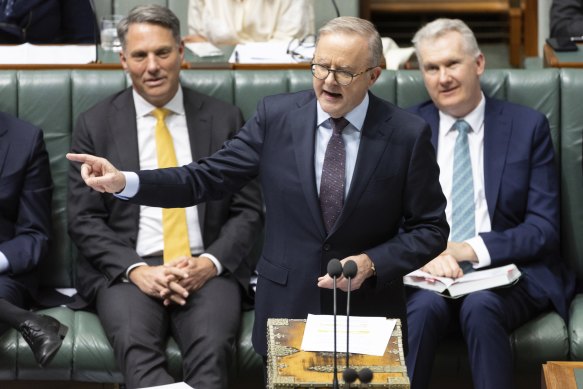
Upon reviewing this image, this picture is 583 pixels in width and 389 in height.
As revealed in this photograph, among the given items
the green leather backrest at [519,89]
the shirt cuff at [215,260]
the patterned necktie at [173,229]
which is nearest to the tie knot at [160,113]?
the patterned necktie at [173,229]

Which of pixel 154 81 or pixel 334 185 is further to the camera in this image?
pixel 154 81

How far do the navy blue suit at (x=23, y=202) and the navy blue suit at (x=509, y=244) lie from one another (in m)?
1.18

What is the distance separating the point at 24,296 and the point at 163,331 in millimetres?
502

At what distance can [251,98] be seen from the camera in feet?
12.6

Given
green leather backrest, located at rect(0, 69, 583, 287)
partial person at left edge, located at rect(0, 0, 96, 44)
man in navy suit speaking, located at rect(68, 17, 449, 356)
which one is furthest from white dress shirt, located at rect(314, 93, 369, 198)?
partial person at left edge, located at rect(0, 0, 96, 44)

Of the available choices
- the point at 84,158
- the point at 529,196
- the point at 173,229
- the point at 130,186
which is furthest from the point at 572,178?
the point at 84,158

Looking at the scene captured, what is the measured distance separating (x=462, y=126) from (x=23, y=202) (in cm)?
141

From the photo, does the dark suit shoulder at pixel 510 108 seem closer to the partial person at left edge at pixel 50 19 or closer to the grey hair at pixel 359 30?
the grey hair at pixel 359 30

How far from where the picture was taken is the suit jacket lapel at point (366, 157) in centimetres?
274

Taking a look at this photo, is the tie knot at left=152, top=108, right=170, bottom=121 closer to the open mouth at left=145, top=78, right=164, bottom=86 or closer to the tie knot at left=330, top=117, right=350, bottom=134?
the open mouth at left=145, top=78, right=164, bottom=86

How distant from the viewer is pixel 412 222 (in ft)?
9.20

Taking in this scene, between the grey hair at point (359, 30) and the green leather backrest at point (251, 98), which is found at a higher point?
the grey hair at point (359, 30)

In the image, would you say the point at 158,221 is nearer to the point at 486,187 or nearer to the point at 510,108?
the point at 486,187

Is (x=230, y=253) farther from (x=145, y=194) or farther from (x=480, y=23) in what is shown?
(x=480, y=23)
